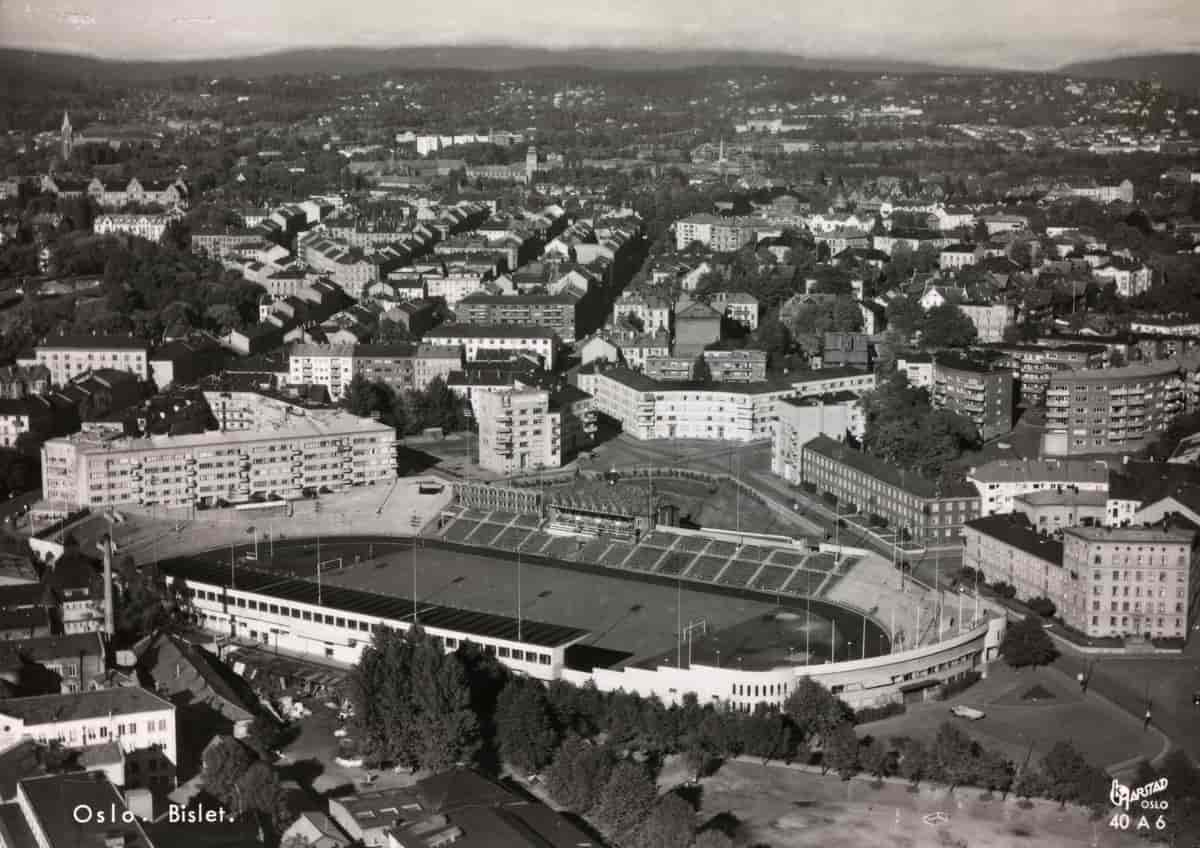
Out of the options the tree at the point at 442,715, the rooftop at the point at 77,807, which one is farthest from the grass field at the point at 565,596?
the rooftop at the point at 77,807

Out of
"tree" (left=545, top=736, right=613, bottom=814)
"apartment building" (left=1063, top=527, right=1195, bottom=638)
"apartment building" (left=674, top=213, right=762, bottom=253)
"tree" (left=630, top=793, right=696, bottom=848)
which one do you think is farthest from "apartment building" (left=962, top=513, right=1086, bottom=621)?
"apartment building" (left=674, top=213, right=762, bottom=253)

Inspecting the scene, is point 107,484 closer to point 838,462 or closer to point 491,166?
point 838,462

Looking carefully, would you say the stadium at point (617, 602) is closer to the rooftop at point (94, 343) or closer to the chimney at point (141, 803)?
the chimney at point (141, 803)

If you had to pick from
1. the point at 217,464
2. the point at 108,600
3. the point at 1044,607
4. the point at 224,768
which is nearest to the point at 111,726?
the point at 224,768

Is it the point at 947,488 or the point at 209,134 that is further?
the point at 209,134

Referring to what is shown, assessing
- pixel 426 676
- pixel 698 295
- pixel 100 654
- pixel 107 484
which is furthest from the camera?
pixel 698 295

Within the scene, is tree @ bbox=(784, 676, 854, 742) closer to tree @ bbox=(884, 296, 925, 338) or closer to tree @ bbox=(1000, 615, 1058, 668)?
tree @ bbox=(1000, 615, 1058, 668)

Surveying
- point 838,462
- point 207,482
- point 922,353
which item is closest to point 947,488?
point 838,462
